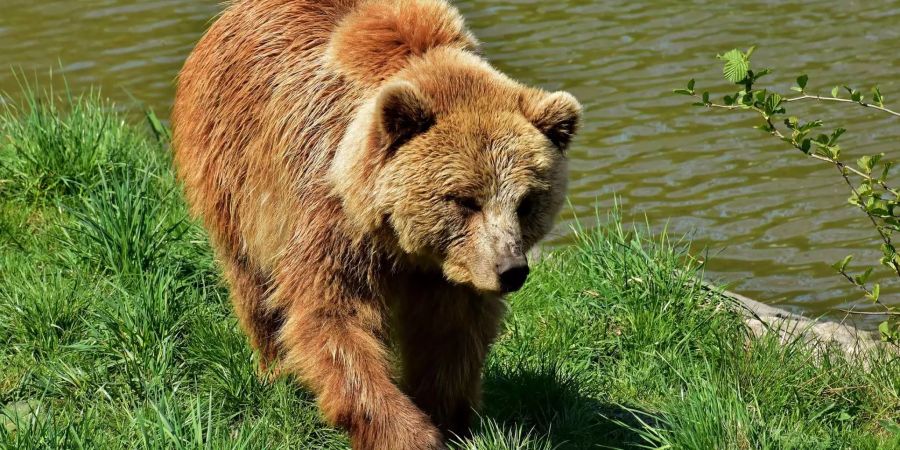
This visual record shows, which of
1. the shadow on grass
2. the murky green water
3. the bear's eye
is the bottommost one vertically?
the murky green water

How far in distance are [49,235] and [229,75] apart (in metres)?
1.43

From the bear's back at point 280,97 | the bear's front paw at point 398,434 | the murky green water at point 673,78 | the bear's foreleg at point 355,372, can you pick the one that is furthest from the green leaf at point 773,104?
the murky green water at point 673,78

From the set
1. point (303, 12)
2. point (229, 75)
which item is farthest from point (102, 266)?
point (303, 12)

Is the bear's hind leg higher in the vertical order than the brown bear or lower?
lower

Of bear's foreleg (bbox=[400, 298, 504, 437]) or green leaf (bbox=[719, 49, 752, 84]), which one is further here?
green leaf (bbox=[719, 49, 752, 84])

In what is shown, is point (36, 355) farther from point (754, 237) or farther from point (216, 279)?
point (754, 237)

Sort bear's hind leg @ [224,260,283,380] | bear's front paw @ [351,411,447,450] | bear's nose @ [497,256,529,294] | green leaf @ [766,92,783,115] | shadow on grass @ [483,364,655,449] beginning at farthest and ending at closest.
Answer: bear's hind leg @ [224,260,283,380], green leaf @ [766,92,783,115], shadow on grass @ [483,364,655,449], bear's front paw @ [351,411,447,450], bear's nose @ [497,256,529,294]

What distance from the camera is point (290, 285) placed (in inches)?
178

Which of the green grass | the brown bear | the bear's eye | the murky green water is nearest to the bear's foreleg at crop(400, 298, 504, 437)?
the brown bear

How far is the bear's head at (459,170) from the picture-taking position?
4.14 meters

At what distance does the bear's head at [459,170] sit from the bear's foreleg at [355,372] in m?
0.32

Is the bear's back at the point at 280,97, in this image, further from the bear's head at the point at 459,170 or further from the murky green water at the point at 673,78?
the murky green water at the point at 673,78

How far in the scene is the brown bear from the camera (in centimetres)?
419

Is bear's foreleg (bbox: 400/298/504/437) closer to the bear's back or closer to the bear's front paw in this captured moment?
the bear's front paw
